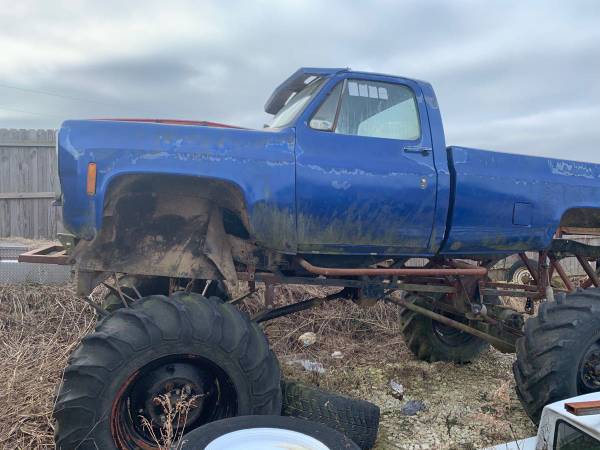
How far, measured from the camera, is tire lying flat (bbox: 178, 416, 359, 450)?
2439 mm

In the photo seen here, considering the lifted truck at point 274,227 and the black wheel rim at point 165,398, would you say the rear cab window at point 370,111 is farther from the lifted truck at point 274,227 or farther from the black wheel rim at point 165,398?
the black wheel rim at point 165,398

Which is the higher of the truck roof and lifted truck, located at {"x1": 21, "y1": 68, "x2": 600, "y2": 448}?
the truck roof

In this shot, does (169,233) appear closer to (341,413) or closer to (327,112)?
(327,112)

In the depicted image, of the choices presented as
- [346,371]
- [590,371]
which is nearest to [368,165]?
[590,371]

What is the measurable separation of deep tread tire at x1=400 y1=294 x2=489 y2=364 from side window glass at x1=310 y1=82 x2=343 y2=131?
2808 millimetres

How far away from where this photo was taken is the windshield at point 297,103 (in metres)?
3.89

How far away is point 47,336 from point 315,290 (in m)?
3.31

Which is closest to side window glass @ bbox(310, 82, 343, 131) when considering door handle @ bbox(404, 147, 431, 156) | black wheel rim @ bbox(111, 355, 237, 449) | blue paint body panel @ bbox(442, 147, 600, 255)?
door handle @ bbox(404, 147, 431, 156)

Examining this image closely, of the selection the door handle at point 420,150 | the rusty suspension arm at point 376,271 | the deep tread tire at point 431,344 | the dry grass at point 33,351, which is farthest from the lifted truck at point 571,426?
the dry grass at point 33,351

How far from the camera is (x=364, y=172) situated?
3674 millimetres

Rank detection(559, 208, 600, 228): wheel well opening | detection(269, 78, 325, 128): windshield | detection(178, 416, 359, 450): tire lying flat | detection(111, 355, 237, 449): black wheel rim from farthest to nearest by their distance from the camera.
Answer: detection(559, 208, 600, 228): wheel well opening → detection(269, 78, 325, 128): windshield → detection(111, 355, 237, 449): black wheel rim → detection(178, 416, 359, 450): tire lying flat

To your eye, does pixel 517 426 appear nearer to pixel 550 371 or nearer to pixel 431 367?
pixel 550 371

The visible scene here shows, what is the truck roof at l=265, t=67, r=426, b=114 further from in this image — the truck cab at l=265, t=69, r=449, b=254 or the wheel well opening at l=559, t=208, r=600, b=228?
the wheel well opening at l=559, t=208, r=600, b=228

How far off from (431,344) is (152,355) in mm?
3501
